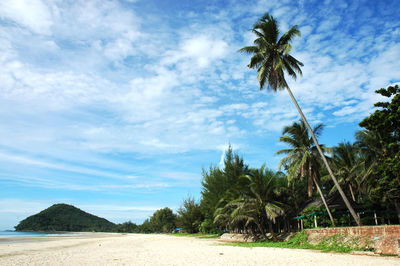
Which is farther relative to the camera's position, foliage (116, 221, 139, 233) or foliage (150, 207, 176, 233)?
foliage (116, 221, 139, 233)

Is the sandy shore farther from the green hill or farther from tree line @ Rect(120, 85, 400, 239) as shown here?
the green hill

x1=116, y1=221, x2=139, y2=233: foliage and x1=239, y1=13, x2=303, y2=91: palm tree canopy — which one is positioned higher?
x1=239, y1=13, x2=303, y2=91: palm tree canopy

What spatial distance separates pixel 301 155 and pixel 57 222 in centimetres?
11883

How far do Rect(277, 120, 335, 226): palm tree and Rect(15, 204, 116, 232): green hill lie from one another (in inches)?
4213

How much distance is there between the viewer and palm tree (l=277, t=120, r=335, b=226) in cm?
1919

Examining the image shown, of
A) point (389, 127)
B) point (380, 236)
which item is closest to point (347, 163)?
point (389, 127)

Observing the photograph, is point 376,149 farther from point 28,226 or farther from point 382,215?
point 28,226

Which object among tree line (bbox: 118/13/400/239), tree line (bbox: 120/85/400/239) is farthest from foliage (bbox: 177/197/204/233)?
tree line (bbox: 118/13/400/239)

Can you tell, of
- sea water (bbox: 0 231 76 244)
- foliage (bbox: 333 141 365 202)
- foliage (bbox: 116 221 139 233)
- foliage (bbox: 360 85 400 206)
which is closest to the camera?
foliage (bbox: 360 85 400 206)

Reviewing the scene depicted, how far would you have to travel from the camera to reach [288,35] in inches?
698

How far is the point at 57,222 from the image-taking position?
106 m

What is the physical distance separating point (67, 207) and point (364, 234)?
146m

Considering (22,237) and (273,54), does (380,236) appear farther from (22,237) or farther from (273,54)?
(22,237)

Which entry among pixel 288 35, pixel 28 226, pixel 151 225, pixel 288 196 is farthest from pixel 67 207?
pixel 288 35
